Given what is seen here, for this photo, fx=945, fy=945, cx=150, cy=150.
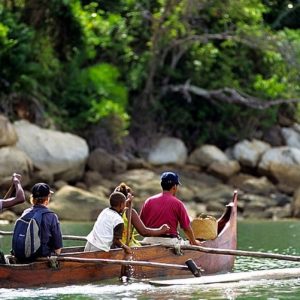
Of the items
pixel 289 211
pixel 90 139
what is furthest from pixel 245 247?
pixel 90 139

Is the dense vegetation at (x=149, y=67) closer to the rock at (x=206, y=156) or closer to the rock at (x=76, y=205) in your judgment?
the rock at (x=206, y=156)

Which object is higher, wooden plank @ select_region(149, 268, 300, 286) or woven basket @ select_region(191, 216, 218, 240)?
woven basket @ select_region(191, 216, 218, 240)

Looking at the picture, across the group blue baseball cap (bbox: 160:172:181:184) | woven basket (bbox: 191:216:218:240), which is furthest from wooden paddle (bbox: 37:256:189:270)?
woven basket (bbox: 191:216:218:240)


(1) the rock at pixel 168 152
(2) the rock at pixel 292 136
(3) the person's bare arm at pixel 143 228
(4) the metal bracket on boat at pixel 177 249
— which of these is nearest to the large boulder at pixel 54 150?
(1) the rock at pixel 168 152

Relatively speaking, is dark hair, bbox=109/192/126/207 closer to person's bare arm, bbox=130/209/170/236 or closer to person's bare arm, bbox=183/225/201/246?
person's bare arm, bbox=130/209/170/236

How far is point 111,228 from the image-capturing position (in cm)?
1220

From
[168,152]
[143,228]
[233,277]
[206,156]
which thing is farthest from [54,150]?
[233,277]

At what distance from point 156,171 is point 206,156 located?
1729 mm

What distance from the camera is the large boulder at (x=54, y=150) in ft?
85.0

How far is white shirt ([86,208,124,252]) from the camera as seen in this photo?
12125 mm

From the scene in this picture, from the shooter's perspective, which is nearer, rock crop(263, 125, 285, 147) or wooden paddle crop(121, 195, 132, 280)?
wooden paddle crop(121, 195, 132, 280)

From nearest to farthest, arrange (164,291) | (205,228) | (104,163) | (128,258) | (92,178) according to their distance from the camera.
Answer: (164,291) < (128,258) < (205,228) < (92,178) < (104,163)

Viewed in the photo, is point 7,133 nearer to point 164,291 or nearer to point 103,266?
point 103,266

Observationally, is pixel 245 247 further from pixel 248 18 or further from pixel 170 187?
pixel 248 18
